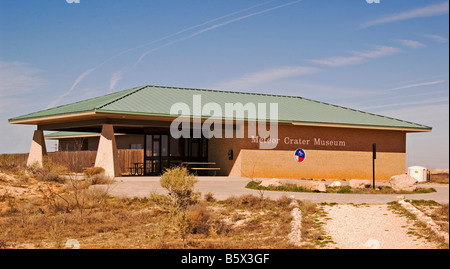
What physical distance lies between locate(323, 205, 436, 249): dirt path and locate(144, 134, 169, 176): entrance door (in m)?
18.1

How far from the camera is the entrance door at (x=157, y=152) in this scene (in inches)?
1289

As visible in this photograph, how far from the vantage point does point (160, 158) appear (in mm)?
32844

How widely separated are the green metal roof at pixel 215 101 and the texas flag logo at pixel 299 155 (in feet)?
6.61

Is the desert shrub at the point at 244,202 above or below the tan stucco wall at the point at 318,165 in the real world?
below

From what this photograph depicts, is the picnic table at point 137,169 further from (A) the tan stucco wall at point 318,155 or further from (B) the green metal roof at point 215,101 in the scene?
(B) the green metal roof at point 215,101

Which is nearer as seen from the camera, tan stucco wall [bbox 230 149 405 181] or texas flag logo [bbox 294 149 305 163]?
tan stucco wall [bbox 230 149 405 181]

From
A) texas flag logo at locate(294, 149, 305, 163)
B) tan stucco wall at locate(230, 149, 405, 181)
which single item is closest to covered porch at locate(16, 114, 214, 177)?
tan stucco wall at locate(230, 149, 405, 181)

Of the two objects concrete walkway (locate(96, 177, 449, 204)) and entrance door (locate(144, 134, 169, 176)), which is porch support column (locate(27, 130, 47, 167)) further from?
concrete walkway (locate(96, 177, 449, 204))

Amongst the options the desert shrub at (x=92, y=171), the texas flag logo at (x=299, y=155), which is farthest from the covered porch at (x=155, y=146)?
the texas flag logo at (x=299, y=155)

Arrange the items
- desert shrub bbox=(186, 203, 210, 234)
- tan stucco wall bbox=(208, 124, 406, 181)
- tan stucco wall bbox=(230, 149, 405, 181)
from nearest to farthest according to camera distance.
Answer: desert shrub bbox=(186, 203, 210, 234) → tan stucco wall bbox=(230, 149, 405, 181) → tan stucco wall bbox=(208, 124, 406, 181)

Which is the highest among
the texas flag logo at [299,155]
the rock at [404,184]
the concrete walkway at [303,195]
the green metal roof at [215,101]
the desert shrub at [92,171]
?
the green metal roof at [215,101]

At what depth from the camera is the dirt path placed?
36.0 feet
